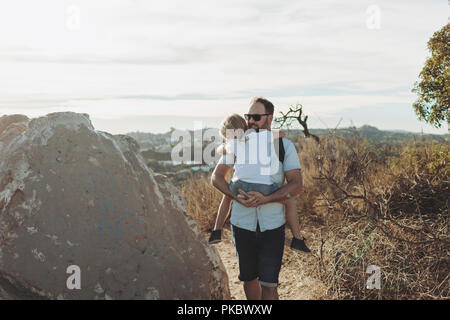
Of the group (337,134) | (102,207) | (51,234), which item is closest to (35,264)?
(51,234)

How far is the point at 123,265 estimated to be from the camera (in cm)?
257

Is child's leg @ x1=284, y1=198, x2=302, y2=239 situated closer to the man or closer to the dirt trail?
the man

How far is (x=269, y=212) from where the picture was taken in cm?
296

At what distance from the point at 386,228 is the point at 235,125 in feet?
8.51

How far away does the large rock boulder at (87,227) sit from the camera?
2.51 m

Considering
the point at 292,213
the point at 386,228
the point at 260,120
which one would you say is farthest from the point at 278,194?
the point at 386,228

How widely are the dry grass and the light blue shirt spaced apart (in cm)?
164

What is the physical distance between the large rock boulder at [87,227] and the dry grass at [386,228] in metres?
2.02

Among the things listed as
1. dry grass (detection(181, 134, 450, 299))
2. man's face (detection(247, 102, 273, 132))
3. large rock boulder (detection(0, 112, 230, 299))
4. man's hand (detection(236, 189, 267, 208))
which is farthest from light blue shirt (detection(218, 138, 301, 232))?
dry grass (detection(181, 134, 450, 299))

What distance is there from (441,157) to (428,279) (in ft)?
5.55

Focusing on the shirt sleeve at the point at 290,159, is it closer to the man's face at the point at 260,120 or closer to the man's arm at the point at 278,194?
the man's arm at the point at 278,194

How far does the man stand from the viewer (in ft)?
9.55
